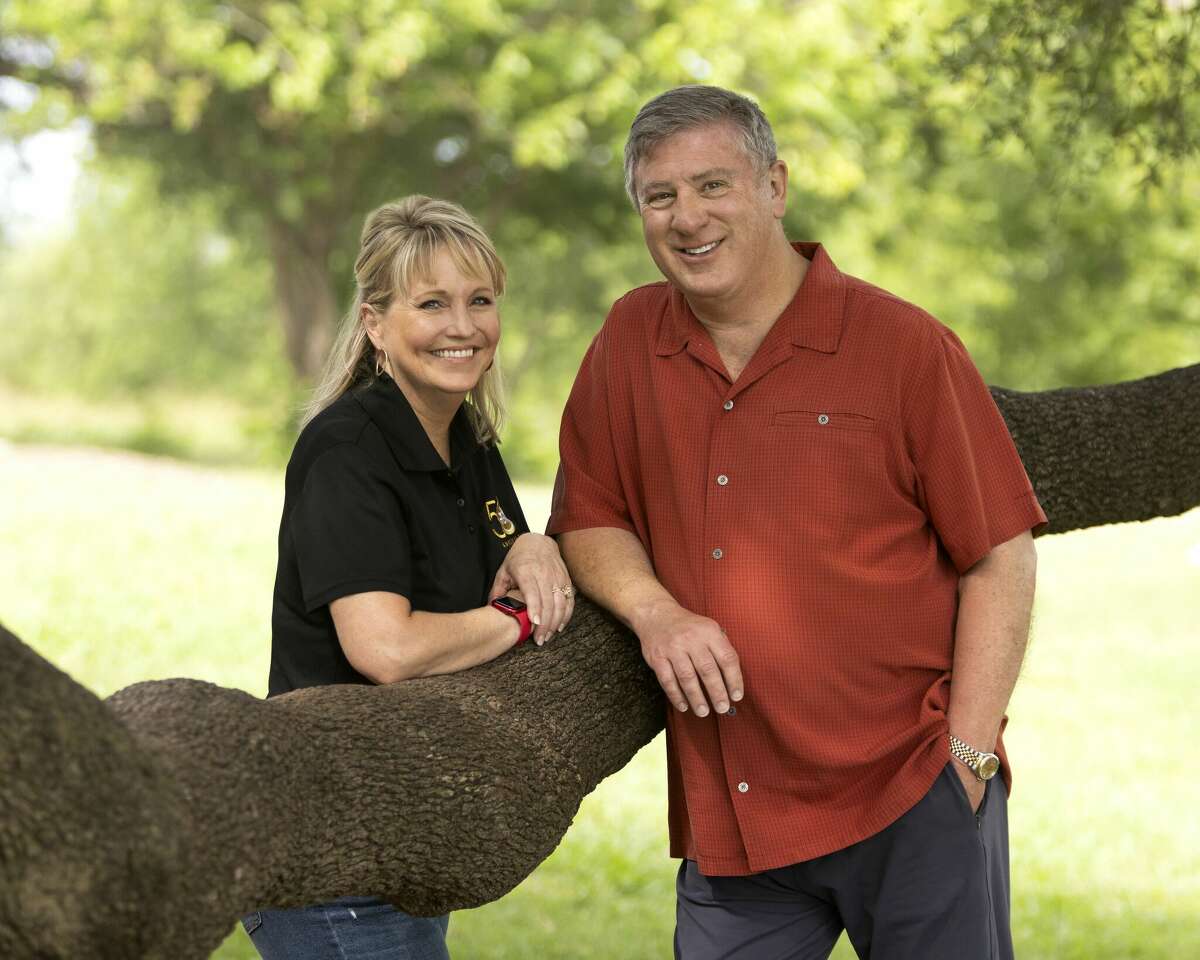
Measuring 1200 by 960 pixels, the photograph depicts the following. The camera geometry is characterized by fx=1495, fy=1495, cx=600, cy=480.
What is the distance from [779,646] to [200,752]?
125cm

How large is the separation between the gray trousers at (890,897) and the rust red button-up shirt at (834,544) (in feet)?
0.27

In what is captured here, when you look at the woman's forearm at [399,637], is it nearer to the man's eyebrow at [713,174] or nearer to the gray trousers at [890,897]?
the gray trousers at [890,897]

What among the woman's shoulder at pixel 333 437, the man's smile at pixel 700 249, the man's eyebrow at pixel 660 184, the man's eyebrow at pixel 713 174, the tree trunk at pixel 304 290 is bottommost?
the woman's shoulder at pixel 333 437

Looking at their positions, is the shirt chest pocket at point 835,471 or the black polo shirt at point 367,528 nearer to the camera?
the black polo shirt at point 367,528

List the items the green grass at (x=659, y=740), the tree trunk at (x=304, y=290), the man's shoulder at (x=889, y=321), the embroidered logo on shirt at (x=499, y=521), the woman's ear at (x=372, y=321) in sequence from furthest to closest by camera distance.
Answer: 1. the tree trunk at (x=304, y=290)
2. the green grass at (x=659, y=740)
3. the embroidered logo on shirt at (x=499, y=521)
4. the woman's ear at (x=372, y=321)
5. the man's shoulder at (x=889, y=321)

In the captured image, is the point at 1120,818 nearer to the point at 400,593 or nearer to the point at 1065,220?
the point at 400,593

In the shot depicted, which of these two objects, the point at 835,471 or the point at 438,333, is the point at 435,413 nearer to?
the point at 438,333

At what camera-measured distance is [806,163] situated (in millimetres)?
20391

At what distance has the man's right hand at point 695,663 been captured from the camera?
301 cm

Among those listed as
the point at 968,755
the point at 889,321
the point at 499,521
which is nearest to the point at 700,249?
the point at 889,321

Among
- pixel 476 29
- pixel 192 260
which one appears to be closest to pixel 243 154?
pixel 476 29

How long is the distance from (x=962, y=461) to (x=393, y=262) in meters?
1.23

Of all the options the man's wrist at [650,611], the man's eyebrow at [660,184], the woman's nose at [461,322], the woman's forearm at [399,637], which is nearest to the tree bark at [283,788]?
the woman's forearm at [399,637]

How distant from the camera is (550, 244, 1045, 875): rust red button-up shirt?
9.88 ft
